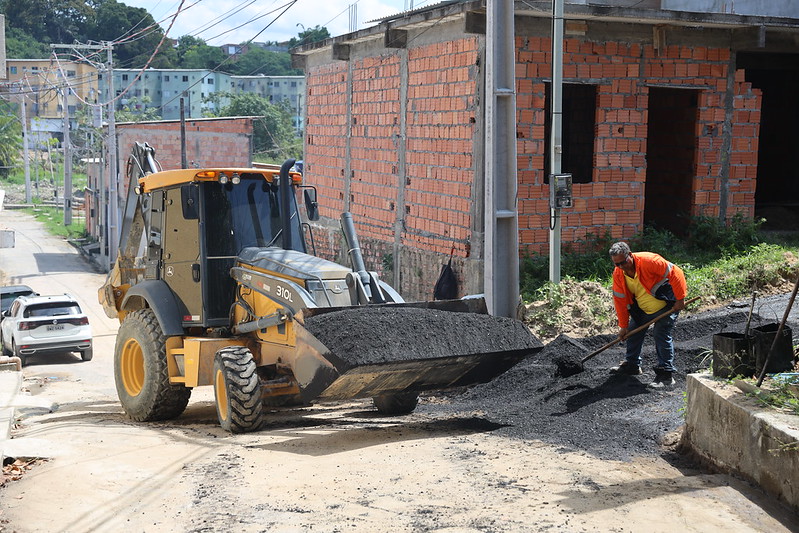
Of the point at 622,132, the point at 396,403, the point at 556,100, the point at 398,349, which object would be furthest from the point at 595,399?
the point at 622,132

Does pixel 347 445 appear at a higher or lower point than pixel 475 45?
lower

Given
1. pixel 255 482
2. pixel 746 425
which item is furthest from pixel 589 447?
pixel 255 482

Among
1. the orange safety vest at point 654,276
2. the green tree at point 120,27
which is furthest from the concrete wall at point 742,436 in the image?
the green tree at point 120,27

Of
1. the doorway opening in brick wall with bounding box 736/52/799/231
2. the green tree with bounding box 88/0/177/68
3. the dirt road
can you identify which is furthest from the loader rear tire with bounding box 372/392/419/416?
the green tree with bounding box 88/0/177/68

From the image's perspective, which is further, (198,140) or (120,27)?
(120,27)

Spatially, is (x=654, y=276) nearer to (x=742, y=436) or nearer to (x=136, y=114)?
(x=742, y=436)

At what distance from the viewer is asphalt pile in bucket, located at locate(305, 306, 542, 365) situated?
28.3 ft

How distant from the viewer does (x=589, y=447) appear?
325 inches

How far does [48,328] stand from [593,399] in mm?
15688

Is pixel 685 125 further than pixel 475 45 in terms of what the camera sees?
Yes

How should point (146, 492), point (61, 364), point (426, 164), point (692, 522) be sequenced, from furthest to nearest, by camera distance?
point (61, 364) < point (426, 164) < point (146, 492) < point (692, 522)

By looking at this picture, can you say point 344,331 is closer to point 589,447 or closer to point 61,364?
point 589,447

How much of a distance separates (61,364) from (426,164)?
432 inches

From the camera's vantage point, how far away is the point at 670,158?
18.2 metres
